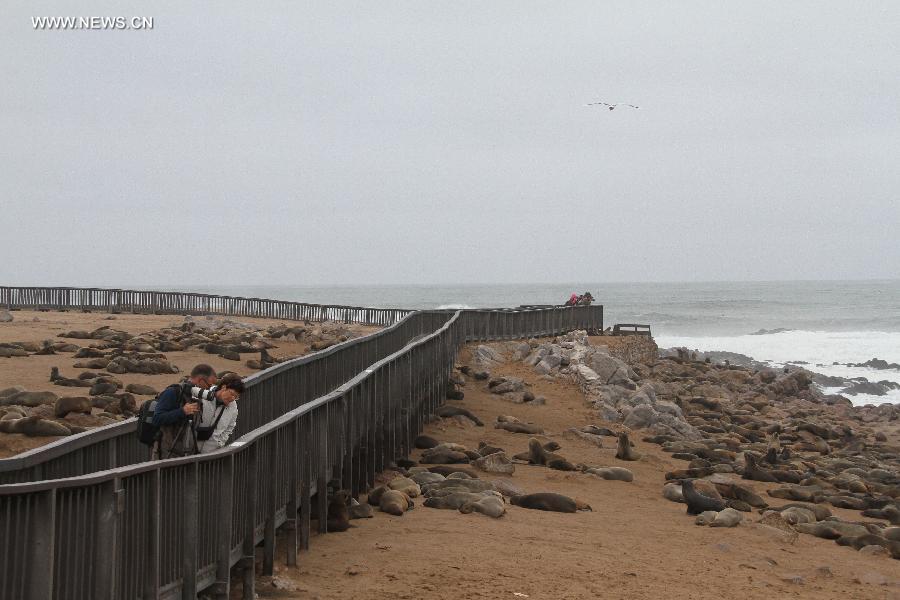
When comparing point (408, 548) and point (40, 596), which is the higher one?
point (40, 596)

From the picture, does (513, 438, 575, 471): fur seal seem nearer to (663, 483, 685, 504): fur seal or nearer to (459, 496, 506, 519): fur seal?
(663, 483, 685, 504): fur seal

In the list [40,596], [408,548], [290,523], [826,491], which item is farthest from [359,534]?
[826,491]

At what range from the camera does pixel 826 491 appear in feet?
60.3

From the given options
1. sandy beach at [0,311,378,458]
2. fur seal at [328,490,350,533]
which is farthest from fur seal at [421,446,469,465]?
sandy beach at [0,311,378,458]

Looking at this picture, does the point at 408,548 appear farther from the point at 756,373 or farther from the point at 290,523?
the point at 756,373

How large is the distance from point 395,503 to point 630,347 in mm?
28723

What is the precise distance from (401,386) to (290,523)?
6351mm

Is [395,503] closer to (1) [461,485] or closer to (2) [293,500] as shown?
(1) [461,485]

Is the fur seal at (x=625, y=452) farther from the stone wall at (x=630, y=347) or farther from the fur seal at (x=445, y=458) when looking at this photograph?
the stone wall at (x=630, y=347)

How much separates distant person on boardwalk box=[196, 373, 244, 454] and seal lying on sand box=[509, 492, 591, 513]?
5505 mm

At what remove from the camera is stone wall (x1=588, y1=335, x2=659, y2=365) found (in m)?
37.9

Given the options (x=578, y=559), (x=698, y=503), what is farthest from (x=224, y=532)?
(x=698, y=503)

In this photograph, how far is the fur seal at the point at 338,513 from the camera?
415 inches

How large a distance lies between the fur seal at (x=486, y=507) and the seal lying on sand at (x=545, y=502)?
105 centimetres
